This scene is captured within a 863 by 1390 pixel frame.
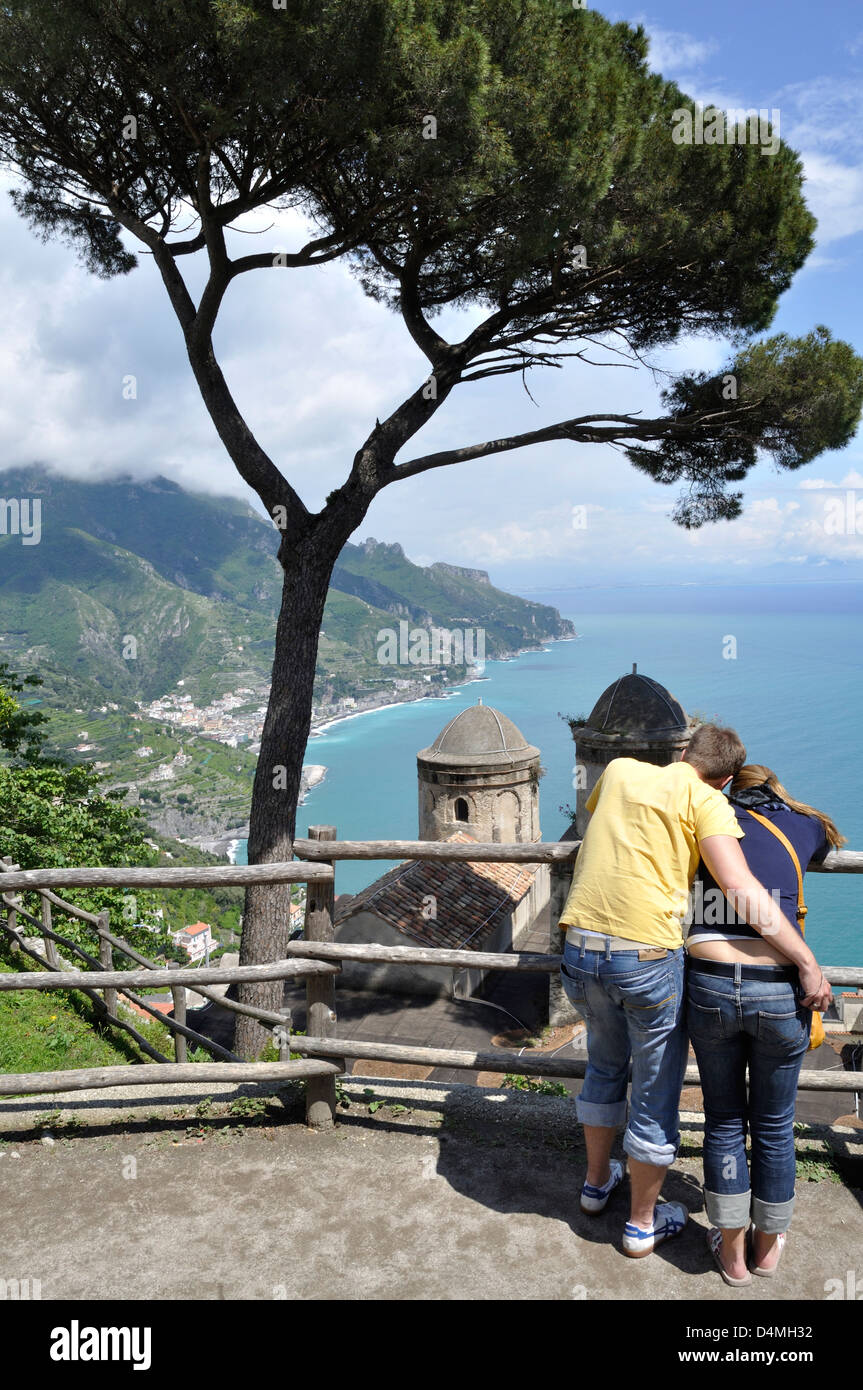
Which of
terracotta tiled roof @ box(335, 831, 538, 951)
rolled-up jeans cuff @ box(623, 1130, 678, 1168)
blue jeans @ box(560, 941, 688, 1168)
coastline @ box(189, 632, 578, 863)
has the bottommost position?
coastline @ box(189, 632, 578, 863)

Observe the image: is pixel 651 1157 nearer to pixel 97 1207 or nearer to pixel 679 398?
pixel 97 1207

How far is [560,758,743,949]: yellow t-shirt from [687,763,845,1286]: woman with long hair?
12 centimetres

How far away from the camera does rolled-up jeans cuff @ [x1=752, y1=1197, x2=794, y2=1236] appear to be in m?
3.10

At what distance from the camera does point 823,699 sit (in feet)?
401

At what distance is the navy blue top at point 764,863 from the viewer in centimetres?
300

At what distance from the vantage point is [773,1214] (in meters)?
3.11

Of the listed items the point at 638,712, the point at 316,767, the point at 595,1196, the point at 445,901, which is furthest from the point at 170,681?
the point at 595,1196

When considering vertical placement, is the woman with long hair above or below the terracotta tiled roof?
above

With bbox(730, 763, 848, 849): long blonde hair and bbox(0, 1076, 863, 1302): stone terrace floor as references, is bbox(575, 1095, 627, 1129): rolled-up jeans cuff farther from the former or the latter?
bbox(730, 763, 848, 849): long blonde hair

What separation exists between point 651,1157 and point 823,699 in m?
131

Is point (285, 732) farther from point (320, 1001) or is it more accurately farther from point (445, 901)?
point (445, 901)

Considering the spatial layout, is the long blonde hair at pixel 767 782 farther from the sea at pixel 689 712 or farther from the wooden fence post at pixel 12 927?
the sea at pixel 689 712

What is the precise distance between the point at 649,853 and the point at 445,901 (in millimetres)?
18638

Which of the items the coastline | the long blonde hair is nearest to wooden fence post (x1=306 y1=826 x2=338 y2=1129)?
the long blonde hair
